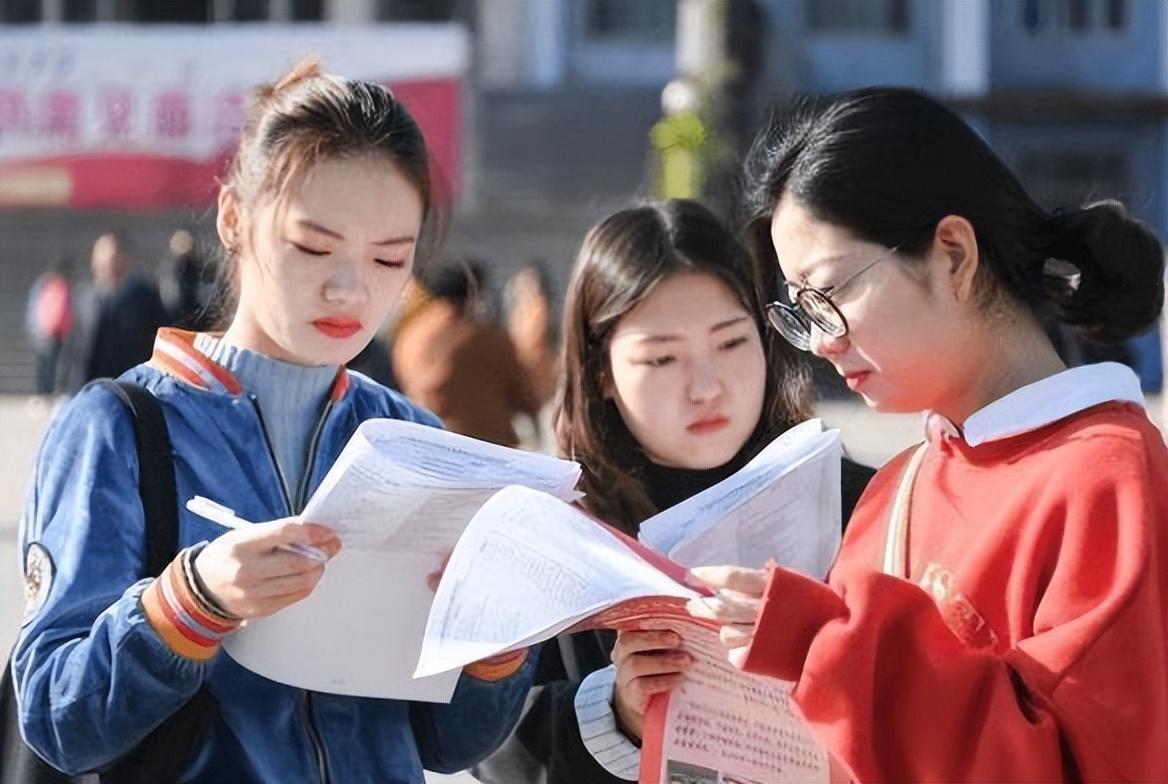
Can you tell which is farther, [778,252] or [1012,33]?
[1012,33]

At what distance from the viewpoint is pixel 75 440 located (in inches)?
69.7

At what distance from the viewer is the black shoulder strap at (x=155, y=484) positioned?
176cm

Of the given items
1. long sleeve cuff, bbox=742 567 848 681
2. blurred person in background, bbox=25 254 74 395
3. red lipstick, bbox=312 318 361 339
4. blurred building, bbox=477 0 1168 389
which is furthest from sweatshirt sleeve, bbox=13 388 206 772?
blurred building, bbox=477 0 1168 389

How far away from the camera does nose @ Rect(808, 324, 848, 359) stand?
1.62 metres

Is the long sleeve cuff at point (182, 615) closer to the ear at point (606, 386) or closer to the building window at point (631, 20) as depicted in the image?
the ear at point (606, 386)

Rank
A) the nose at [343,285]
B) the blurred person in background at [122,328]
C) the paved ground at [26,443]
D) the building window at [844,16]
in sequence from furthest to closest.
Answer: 1. the building window at [844,16]
2. the blurred person in background at [122,328]
3. the paved ground at [26,443]
4. the nose at [343,285]

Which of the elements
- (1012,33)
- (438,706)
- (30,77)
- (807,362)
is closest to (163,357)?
(438,706)

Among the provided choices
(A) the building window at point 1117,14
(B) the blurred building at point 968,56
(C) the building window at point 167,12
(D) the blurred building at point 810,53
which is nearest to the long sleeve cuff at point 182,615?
(D) the blurred building at point 810,53

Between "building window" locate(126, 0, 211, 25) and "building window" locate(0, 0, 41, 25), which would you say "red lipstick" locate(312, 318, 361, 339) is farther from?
"building window" locate(0, 0, 41, 25)

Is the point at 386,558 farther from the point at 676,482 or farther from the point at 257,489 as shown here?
the point at 676,482

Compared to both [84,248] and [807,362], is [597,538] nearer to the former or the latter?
[807,362]

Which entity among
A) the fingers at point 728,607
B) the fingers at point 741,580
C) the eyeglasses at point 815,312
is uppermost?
the eyeglasses at point 815,312

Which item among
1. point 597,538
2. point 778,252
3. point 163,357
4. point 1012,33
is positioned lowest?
point 597,538

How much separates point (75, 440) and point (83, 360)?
302 inches
